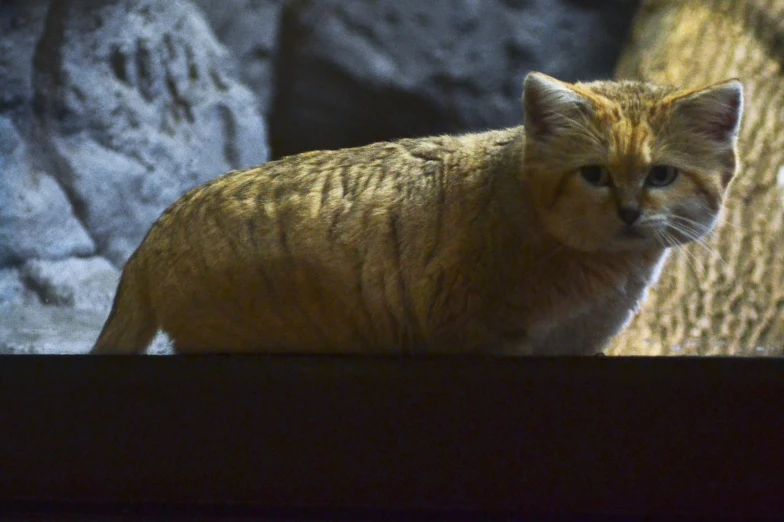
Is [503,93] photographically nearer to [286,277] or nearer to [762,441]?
[286,277]

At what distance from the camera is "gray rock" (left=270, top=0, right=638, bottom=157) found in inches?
110

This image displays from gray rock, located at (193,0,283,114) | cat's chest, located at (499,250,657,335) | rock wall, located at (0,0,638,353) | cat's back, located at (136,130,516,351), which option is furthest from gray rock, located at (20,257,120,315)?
cat's chest, located at (499,250,657,335)

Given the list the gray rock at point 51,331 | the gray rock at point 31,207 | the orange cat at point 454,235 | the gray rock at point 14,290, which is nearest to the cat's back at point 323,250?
the orange cat at point 454,235

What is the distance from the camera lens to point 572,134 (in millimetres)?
2094

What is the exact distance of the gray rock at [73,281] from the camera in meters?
3.14

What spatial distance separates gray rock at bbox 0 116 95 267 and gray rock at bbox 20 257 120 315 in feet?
0.18

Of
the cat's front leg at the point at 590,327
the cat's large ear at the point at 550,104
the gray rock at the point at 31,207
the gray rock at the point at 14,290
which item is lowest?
the gray rock at the point at 14,290

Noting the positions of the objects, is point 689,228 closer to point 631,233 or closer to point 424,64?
point 631,233

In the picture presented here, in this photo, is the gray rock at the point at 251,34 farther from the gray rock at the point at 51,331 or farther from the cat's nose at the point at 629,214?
the cat's nose at the point at 629,214

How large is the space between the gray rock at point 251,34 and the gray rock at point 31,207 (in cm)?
83

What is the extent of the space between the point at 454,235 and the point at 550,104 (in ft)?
1.33

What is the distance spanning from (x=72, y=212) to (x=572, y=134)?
6.60ft

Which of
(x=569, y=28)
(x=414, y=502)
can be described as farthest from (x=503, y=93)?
(x=414, y=502)

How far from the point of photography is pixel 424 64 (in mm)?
2867
